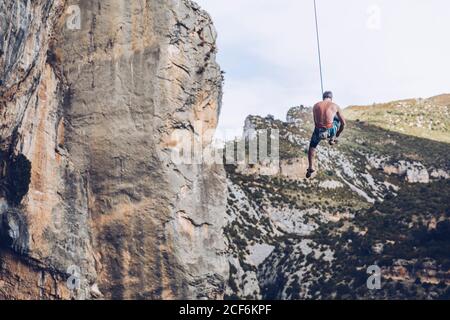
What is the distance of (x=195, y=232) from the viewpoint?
51.0 metres

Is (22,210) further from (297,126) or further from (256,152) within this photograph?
(297,126)

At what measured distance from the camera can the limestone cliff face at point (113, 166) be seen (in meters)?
48.5

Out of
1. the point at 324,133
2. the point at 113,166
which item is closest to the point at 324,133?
the point at 324,133

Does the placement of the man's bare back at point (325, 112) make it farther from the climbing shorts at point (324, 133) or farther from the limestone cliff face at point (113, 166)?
the limestone cliff face at point (113, 166)

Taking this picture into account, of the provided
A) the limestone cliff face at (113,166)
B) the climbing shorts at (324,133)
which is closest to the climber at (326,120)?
the climbing shorts at (324,133)

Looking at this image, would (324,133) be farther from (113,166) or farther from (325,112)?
(113,166)

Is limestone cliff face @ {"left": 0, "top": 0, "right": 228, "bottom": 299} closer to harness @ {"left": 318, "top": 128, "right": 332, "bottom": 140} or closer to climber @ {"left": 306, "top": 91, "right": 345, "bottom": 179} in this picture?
climber @ {"left": 306, "top": 91, "right": 345, "bottom": 179}

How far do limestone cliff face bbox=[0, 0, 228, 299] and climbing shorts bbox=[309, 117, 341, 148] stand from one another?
10412 mm

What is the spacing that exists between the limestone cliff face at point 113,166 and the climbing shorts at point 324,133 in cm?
1041

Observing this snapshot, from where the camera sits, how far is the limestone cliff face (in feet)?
159

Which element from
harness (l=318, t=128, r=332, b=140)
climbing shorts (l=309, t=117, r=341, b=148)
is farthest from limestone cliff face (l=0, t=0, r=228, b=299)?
harness (l=318, t=128, r=332, b=140)

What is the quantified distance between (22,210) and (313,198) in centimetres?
4053
